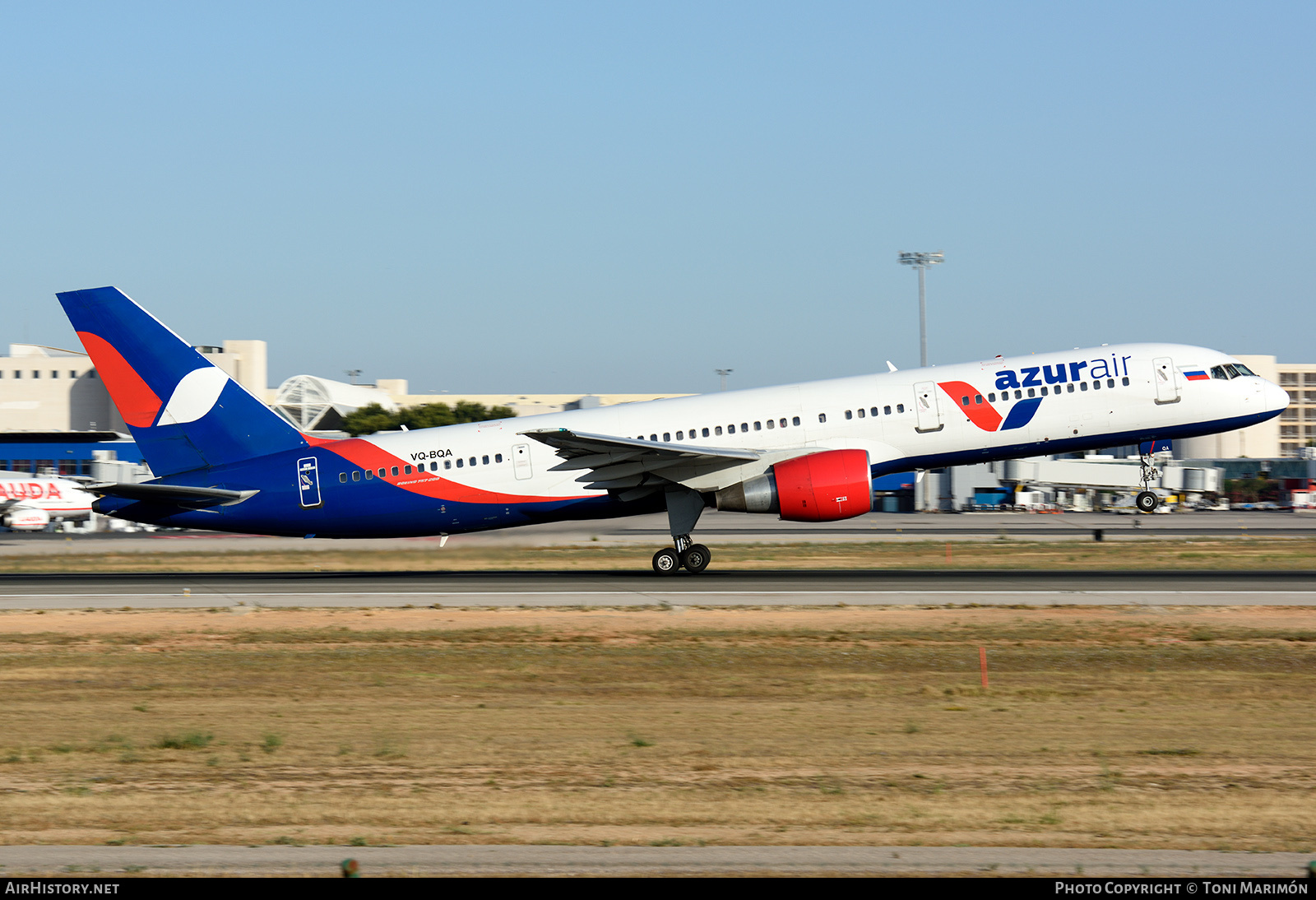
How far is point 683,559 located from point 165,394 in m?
14.8

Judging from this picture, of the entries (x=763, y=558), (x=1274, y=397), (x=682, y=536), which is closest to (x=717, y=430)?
(x=682, y=536)

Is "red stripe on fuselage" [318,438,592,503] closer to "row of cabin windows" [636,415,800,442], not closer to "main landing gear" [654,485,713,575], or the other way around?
"main landing gear" [654,485,713,575]

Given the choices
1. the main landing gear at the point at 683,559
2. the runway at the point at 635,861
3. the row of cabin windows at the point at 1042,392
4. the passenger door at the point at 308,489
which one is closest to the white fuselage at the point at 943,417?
the row of cabin windows at the point at 1042,392

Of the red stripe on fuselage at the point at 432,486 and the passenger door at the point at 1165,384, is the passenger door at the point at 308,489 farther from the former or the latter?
the passenger door at the point at 1165,384

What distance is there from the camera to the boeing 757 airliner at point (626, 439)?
97.8ft

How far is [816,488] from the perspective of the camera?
28.6 meters

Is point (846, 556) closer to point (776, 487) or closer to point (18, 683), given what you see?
point (776, 487)

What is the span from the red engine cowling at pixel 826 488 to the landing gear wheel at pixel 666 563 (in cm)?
364

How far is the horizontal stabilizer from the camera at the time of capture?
29.3 meters

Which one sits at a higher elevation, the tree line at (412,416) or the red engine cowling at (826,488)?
the tree line at (412,416)

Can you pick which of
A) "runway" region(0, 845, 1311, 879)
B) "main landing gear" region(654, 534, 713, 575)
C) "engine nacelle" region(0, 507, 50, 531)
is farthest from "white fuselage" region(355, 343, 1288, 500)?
"engine nacelle" region(0, 507, 50, 531)

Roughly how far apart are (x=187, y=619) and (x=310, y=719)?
10213 mm

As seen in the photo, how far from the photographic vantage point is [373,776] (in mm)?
11555

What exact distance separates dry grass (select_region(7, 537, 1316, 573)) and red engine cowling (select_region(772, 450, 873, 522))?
6.35 m
